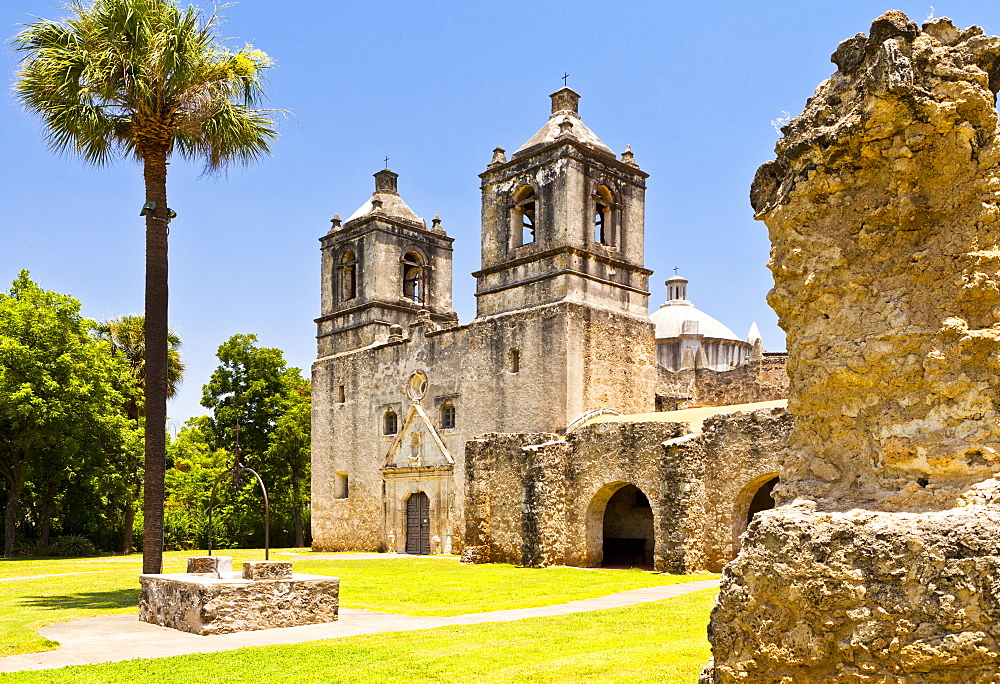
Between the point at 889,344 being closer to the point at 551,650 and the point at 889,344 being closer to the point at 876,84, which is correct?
the point at 876,84

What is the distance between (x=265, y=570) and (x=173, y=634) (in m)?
1.18

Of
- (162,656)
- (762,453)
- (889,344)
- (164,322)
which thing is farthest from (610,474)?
(889,344)

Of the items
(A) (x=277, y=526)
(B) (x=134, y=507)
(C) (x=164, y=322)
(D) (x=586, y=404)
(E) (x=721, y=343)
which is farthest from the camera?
(E) (x=721, y=343)

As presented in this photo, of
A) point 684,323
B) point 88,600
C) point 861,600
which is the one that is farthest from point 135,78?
point 684,323

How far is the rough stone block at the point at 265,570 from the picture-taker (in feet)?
35.0

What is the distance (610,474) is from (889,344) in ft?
52.4

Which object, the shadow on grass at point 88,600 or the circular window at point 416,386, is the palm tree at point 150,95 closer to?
the shadow on grass at point 88,600

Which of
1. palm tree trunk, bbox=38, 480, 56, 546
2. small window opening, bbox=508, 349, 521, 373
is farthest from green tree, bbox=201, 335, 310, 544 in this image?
small window opening, bbox=508, 349, 521, 373

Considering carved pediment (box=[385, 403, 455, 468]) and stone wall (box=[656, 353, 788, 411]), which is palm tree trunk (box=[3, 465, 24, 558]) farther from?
stone wall (box=[656, 353, 788, 411])

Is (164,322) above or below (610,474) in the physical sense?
above

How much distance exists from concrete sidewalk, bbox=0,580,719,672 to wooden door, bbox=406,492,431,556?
601 inches

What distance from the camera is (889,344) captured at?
14.6 feet

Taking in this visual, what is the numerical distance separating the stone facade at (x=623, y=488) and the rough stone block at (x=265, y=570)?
895 cm

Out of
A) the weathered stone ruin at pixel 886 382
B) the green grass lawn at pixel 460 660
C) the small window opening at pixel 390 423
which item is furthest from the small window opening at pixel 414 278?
the weathered stone ruin at pixel 886 382
